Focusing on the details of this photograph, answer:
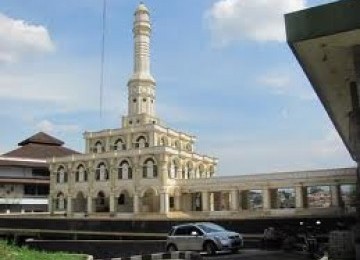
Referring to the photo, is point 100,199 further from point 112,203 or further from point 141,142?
point 141,142

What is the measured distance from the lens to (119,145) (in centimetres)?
6812

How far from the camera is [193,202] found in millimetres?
62406

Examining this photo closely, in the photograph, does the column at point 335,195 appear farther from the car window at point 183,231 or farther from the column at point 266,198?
the car window at point 183,231

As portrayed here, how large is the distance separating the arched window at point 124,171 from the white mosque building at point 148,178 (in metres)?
0.12

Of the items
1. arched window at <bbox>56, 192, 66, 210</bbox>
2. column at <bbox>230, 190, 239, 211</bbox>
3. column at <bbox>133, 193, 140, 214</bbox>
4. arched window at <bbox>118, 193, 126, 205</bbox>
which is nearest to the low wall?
column at <bbox>230, 190, 239, 211</bbox>

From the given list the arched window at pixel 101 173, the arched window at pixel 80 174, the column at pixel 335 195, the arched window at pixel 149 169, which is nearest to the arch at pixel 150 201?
the arched window at pixel 149 169

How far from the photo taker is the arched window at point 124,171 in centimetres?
6247

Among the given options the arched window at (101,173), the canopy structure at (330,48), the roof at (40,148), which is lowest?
the canopy structure at (330,48)

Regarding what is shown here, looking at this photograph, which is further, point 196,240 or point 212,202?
point 212,202

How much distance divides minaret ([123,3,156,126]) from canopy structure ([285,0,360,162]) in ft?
179

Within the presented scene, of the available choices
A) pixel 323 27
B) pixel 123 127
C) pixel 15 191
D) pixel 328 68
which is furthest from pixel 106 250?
pixel 15 191

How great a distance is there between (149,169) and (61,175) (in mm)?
15616

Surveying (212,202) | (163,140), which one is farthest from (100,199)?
(212,202)

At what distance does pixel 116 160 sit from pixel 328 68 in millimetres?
53332
